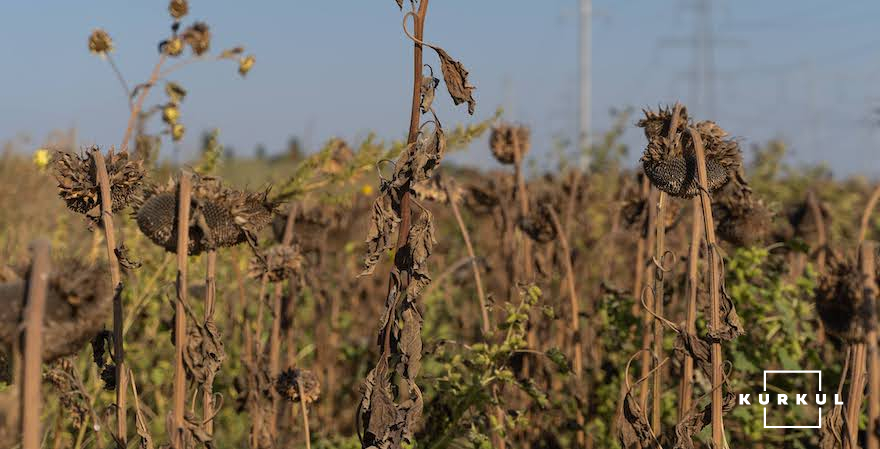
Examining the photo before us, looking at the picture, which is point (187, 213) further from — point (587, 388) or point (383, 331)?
point (587, 388)

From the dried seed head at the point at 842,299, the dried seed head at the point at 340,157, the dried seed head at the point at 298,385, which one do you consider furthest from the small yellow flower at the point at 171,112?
the dried seed head at the point at 842,299

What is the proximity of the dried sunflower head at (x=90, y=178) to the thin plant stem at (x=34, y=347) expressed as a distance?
569 mm

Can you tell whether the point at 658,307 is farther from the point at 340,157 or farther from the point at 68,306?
the point at 340,157

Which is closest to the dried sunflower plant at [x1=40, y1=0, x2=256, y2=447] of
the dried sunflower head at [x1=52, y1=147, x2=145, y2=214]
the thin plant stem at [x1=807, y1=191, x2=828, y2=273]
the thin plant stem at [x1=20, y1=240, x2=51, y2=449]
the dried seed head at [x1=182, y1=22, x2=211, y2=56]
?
the dried sunflower head at [x1=52, y1=147, x2=145, y2=214]

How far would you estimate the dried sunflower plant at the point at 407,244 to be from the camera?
6.39 ft

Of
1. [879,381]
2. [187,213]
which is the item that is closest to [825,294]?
[879,381]

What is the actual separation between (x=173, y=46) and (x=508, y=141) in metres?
1.47

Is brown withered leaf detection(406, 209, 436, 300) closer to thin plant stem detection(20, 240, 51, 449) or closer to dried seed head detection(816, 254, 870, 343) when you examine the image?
thin plant stem detection(20, 240, 51, 449)

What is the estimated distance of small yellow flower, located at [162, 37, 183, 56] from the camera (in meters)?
3.06

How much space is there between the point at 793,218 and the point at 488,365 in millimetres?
2104

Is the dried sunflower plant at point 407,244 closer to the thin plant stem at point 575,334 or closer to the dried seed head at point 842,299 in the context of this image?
the dried seed head at point 842,299

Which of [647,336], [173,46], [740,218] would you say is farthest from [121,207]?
[740,218]

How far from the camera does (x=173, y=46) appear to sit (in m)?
3.07

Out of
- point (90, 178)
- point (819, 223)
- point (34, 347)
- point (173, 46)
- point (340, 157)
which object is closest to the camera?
point (34, 347)
